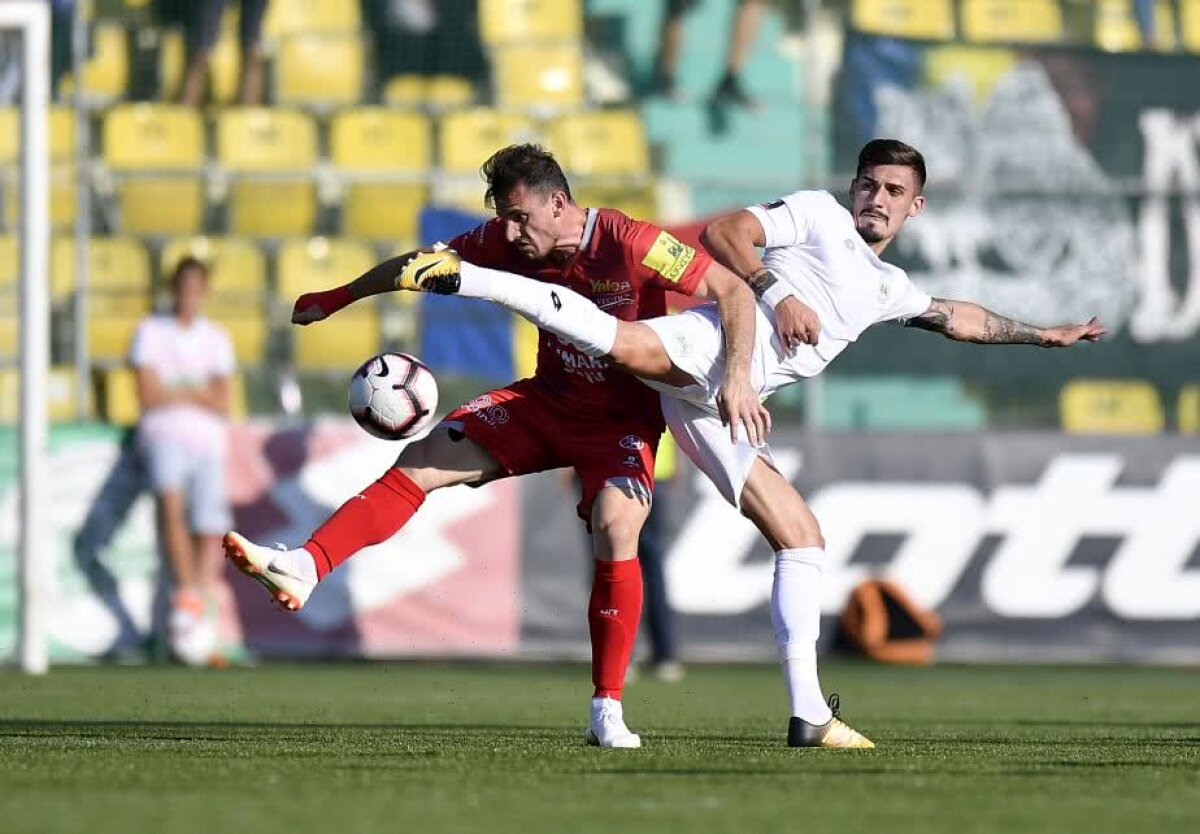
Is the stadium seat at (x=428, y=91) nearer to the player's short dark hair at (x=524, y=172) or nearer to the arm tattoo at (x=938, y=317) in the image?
the arm tattoo at (x=938, y=317)

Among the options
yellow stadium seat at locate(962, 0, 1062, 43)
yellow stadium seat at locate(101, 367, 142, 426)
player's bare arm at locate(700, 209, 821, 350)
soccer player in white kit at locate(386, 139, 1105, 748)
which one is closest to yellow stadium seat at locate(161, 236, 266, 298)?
yellow stadium seat at locate(101, 367, 142, 426)

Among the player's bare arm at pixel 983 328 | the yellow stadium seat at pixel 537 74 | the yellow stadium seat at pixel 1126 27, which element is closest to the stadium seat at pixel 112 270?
the yellow stadium seat at pixel 537 74

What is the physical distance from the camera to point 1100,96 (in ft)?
A: 48.9

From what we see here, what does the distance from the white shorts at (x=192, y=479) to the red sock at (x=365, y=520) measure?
635 cm

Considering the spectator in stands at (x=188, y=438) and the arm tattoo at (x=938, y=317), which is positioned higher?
the arm tattoo at (x=938, y=317)

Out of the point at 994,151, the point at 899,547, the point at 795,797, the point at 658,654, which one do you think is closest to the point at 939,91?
the point at 994,151

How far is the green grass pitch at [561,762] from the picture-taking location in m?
4.82

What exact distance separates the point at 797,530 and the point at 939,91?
8342 mm

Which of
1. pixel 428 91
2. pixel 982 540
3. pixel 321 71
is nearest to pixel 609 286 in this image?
pixel 982 540

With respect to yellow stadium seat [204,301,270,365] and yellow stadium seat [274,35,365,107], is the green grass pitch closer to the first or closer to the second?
yellow stadium seat [204,301,270,365]

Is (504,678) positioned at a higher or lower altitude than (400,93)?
lower

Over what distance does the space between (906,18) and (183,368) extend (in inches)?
232

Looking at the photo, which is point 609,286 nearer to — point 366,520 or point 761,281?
point 761,281

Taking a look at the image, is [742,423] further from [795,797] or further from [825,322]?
[795,797]
